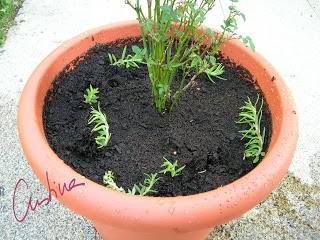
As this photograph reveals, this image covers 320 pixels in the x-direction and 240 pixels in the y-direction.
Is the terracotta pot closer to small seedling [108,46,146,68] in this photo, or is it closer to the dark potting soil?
the dark potting soil

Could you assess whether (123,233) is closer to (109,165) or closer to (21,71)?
(109,165)

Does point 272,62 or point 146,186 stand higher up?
point 146,186

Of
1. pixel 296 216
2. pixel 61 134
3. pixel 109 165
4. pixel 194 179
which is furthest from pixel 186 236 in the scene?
pixel 296 216

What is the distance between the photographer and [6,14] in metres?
2.54

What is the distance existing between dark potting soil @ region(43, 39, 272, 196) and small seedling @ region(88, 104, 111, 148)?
2 cm

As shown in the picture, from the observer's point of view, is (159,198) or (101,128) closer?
(159,198)

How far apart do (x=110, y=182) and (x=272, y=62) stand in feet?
5.11

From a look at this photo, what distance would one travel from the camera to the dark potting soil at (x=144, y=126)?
117cm

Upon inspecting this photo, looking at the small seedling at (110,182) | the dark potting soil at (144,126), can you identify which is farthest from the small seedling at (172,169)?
the small seedling at (110,182)

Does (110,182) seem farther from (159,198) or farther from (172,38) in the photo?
(172,38)

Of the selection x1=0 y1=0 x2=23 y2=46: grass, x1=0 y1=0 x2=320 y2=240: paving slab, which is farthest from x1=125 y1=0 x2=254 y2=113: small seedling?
x1=0 y1=0 x2=23 y2=46: grass

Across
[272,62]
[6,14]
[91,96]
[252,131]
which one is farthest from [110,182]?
[6,14]

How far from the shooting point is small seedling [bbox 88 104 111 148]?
3.99 ft

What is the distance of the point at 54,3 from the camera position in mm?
2732
